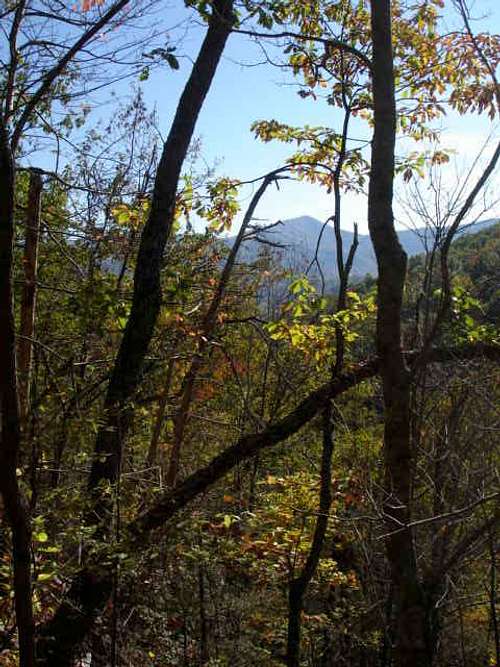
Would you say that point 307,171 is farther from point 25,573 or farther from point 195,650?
point 195,650

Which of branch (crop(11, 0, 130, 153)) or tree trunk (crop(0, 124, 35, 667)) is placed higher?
branch (crop(11, 0, 130, 153))

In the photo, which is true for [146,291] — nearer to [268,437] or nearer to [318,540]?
[268,437]

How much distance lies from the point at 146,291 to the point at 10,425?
1976 millimetres

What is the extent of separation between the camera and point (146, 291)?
4.00m

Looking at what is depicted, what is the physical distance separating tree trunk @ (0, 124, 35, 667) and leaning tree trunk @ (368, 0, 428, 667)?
1803 mm

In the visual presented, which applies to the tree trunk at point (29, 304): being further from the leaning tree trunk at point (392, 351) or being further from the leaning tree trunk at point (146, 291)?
the leaning tree trunk at point (392, 351)

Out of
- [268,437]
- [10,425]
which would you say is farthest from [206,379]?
[10,425]

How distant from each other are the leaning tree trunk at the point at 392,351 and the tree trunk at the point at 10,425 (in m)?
1.80

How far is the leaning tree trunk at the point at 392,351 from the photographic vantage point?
2.99 metres

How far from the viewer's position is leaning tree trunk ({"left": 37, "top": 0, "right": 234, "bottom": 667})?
12.3 ft

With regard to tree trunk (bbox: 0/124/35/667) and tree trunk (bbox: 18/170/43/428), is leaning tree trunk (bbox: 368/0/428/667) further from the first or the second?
tree trunk (bbox: 18/170/43/428)

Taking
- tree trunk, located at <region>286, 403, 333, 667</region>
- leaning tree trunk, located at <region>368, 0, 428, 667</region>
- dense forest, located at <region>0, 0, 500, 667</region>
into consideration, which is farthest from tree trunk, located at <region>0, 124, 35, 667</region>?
tree trunk, located at <region>286, 403, 333, 667</region>

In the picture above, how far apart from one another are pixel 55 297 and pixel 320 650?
671 centimetres

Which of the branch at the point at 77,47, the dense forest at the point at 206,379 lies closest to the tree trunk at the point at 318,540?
the dense forest at the point at 206,379
